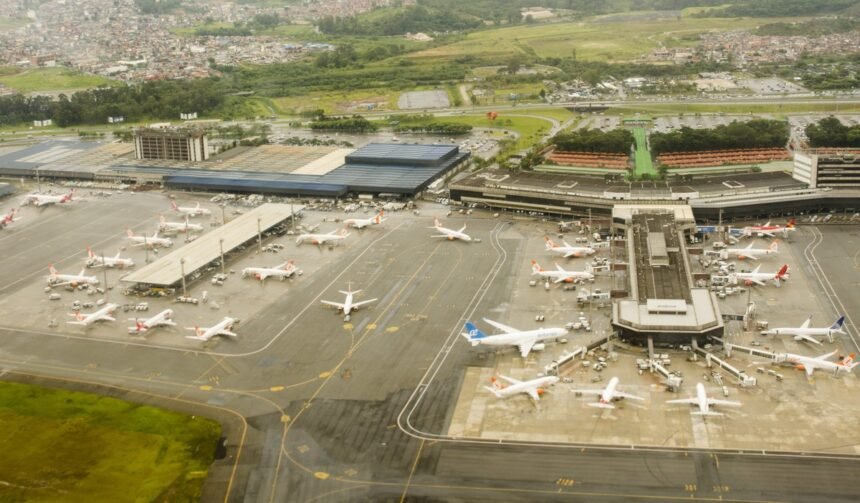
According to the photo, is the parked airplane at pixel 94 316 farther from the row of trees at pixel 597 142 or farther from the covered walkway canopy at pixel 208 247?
the row of trees at pixel 597 142

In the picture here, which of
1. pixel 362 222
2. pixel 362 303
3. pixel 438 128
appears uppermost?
pixel 438 128

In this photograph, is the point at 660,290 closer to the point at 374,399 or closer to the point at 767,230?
the point at 767,230

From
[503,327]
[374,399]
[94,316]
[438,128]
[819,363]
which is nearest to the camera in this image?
[374,399]

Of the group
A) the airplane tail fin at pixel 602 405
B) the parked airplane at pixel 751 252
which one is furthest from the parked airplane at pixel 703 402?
the parked airplane at pixel 751 252

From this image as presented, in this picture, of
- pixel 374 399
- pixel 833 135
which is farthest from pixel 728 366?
pixel 833 135

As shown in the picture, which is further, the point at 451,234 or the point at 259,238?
the point at 451,234

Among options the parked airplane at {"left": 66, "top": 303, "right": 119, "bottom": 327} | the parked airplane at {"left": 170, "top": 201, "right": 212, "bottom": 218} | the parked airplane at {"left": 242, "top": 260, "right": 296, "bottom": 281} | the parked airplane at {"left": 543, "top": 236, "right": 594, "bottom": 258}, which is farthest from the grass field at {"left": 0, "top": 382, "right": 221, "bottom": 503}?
the parked airplane at {"left": 170, "top": 201, "right": 212, "bottom": 218}

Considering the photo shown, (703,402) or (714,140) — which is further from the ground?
(714,140)
